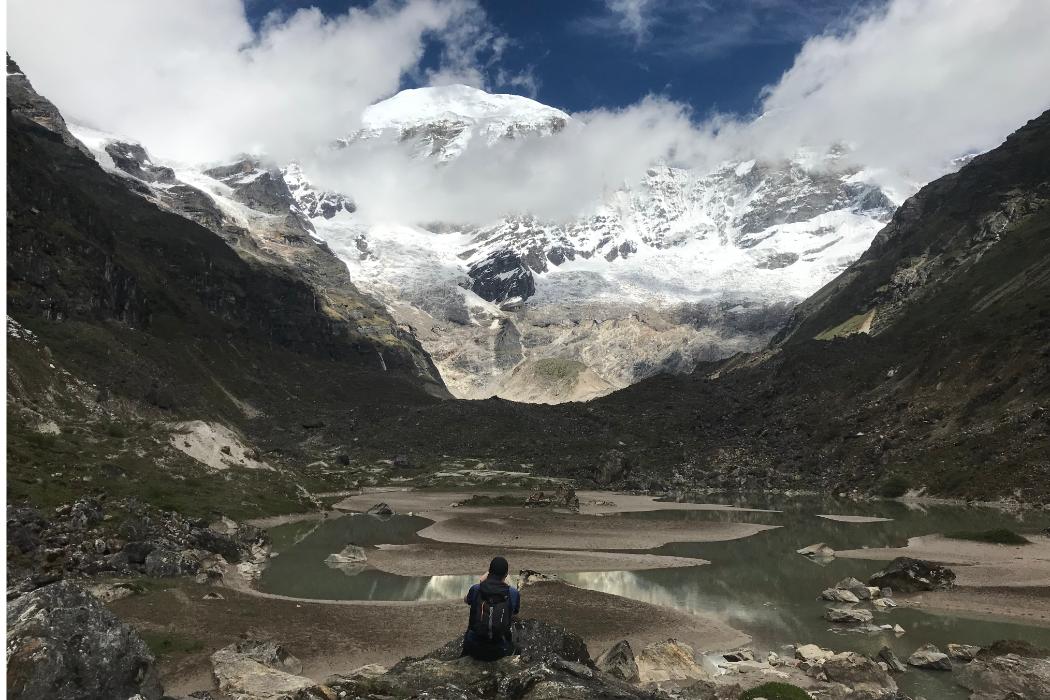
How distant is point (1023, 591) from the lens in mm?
36281

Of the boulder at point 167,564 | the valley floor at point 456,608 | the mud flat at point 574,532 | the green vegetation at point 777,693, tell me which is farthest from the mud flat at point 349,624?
the mud flat at point 574,532

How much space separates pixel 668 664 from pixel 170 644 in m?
19.0

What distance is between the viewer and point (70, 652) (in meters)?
18.2

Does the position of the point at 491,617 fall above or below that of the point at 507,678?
above

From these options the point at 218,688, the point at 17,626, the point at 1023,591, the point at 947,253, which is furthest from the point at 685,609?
the point at 947,253

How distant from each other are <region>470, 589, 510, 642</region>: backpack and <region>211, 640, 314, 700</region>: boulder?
203 inches

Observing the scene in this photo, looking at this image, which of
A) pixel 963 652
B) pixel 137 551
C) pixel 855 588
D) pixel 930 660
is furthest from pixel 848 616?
pixel 137 551

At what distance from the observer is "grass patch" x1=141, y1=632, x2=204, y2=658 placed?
2645 centimetres

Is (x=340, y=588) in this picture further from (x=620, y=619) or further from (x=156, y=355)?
(x=156, y=355)

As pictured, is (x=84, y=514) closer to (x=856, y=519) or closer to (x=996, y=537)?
(x=996, y=537)

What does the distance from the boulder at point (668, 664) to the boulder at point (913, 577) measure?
54.9 ft

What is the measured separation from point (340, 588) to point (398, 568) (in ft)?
23.6

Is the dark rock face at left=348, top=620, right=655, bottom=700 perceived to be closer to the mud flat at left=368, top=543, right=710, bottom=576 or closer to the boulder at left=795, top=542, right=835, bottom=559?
the mud flat at left=368, top=543, right=710, bottom=576

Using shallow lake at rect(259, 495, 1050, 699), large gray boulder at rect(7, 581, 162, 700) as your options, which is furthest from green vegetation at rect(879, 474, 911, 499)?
large gray boulder at rect(7, 581, 162, 700)
